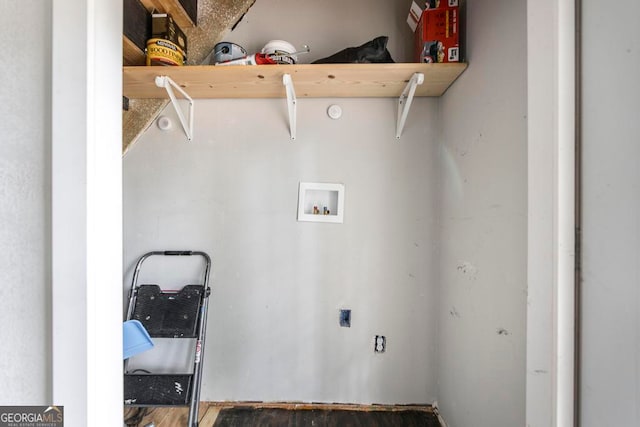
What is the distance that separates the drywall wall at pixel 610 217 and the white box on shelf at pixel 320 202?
1.00m

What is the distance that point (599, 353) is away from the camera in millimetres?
571

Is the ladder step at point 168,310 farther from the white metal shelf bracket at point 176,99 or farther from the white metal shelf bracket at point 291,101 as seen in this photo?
the white metal shelf bracket at point 291,101

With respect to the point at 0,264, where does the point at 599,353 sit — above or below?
below

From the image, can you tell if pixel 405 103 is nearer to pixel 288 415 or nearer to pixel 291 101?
pixel 291 101

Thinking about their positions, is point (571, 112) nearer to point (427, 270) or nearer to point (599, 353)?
point (599, 353)

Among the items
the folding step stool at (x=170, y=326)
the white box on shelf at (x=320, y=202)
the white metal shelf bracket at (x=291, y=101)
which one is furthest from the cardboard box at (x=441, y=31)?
the folding step stool at (x=170, y=326)

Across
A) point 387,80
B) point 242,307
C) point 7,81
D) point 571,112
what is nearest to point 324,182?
point 387,80

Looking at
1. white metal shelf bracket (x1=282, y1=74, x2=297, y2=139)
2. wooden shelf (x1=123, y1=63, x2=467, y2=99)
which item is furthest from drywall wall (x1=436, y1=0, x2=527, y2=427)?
white metal shelf bracket (x1=282, y1=74, x2=297, y2=139)

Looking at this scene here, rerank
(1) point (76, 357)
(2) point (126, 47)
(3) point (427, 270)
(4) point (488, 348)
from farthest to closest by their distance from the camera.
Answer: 1. (3) point (427, 270)
2. (2) point (126, 47)
3. (4) point (488, 348)
4. (1) point (76, 357)

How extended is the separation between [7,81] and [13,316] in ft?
1.64

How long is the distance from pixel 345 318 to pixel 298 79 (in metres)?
1.30

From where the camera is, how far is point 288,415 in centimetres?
142

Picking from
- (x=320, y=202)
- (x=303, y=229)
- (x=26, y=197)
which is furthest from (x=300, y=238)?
(x=26, y=197)

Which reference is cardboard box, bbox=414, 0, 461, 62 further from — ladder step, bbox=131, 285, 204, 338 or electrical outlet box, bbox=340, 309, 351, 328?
ladder step, bbox=131, 285, 204, 338
